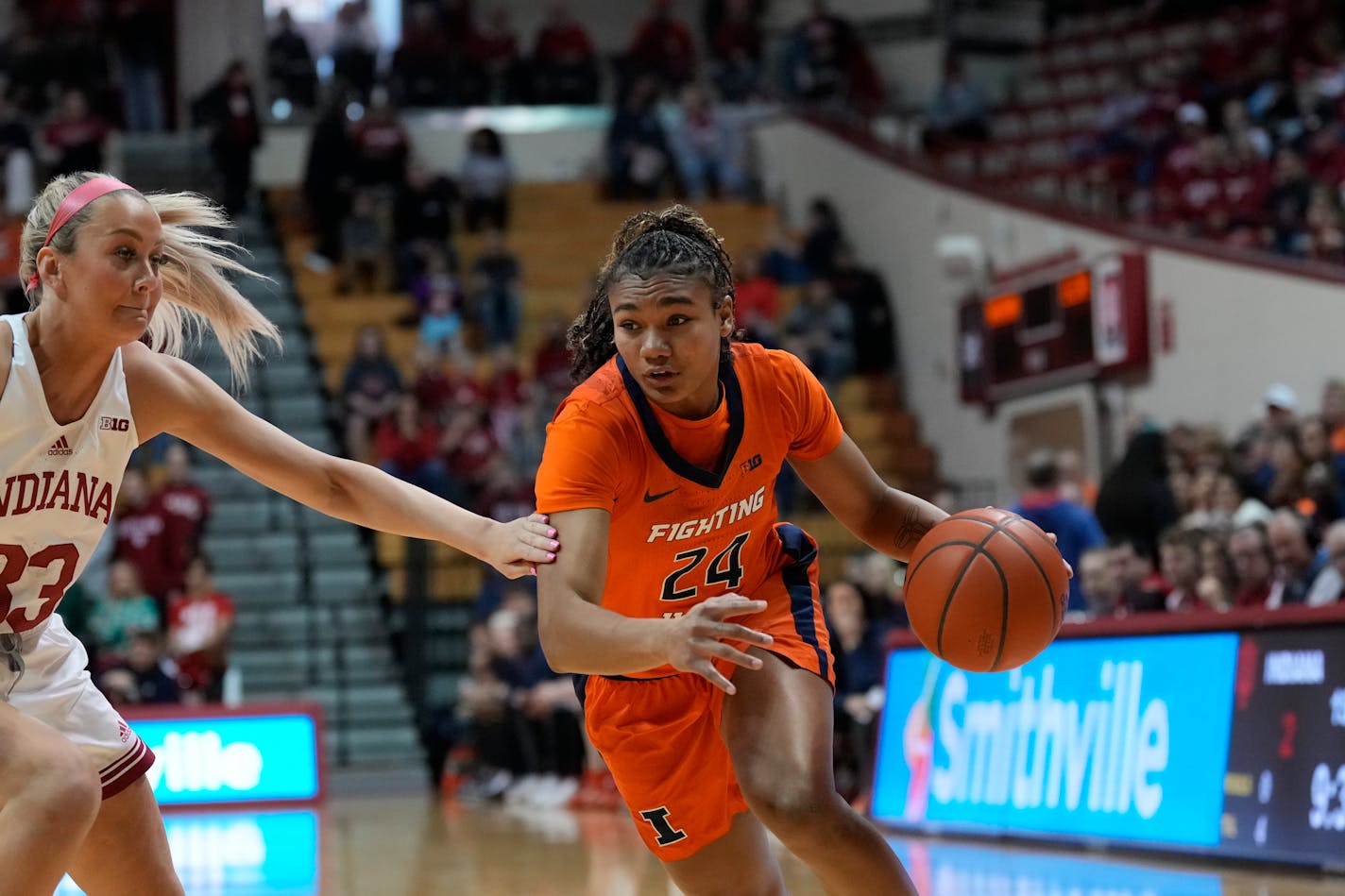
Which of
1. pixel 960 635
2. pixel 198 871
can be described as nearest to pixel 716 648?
pixel 960 635

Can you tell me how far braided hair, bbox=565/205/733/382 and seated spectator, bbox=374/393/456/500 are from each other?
10332 millimetres

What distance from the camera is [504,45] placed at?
2092 cm

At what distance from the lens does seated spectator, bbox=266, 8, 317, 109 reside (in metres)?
20.3

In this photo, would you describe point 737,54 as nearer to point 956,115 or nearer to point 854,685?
point 956,115

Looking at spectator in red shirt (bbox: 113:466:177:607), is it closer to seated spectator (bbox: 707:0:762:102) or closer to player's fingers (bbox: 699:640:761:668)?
seated spectator (bbox: 707:0:762:102)

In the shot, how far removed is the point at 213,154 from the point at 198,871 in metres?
11.6

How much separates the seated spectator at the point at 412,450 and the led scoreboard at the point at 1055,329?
5.01 m

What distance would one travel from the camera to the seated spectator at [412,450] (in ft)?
49.3

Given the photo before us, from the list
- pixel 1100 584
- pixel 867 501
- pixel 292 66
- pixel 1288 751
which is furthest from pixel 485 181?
pixel 867 501

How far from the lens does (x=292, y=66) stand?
20344 millimetres

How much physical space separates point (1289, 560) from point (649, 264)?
221 inches

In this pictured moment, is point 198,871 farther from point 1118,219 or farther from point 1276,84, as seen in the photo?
point 1276,84

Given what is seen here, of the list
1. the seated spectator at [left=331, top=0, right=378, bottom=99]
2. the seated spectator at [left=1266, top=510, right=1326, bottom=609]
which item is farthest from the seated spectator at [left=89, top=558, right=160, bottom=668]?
the seated spectator at [left=1266, top=510, right=1326, bottom=609]

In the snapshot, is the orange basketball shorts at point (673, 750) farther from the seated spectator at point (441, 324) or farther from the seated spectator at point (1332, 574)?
the seated spectator at point (441, 324)
